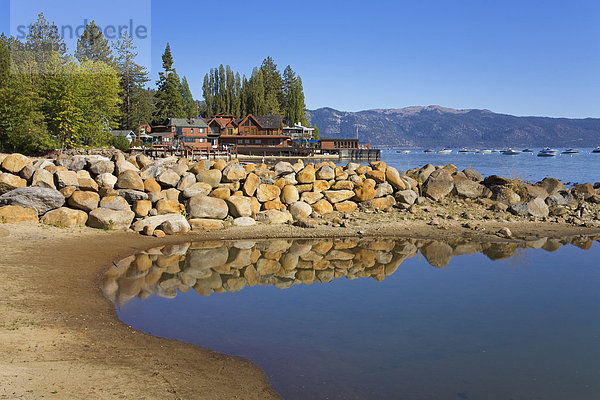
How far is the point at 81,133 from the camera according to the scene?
55688 mm

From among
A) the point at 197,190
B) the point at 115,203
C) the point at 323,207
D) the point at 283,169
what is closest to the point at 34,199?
the point at 115,203

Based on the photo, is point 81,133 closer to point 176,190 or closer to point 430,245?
point 176,190

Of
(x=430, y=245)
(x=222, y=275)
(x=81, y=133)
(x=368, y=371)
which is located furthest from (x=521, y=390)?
(x=81, y=133)

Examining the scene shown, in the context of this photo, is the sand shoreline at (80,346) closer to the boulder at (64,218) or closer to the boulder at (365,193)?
the boulder at (64,218)

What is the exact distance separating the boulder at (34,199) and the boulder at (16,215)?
0.51m

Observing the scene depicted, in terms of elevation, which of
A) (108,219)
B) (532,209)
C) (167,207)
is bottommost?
(108,219)

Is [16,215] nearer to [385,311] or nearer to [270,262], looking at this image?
[270,262]

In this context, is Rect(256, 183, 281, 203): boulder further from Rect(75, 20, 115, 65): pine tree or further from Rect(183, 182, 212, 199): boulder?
Rect(75, 20, 115, 65): pine tree

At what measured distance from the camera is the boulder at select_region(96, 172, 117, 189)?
23094 millimetres

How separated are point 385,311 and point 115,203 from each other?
43.7 ft

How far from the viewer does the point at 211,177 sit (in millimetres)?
25156

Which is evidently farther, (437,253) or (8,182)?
(8,182)

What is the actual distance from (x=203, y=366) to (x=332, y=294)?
6328 mm

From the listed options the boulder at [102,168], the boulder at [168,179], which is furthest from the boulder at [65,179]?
the boulder at [168,179]
